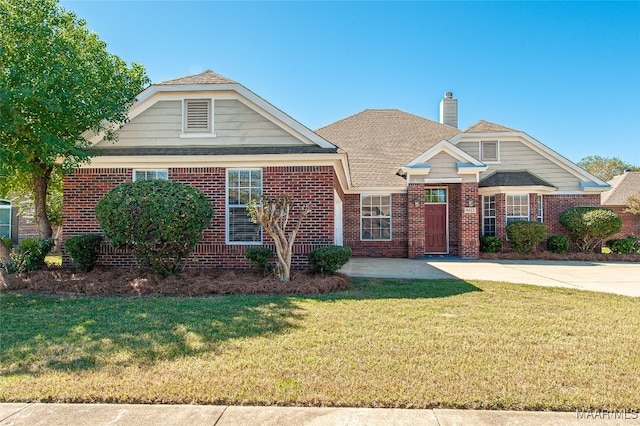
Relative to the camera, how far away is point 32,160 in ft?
32.0

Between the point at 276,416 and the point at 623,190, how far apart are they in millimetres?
33104

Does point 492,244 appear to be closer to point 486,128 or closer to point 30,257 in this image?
point 486,128

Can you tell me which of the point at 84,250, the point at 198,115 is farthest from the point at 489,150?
the point at 84,250

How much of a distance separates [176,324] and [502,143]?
1625 cm

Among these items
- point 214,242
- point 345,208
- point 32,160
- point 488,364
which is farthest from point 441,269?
point 32,160

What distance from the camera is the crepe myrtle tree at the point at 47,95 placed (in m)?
8.16

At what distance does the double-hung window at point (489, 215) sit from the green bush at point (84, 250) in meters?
14.7

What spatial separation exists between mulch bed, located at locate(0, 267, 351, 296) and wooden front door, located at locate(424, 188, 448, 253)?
27.3ft

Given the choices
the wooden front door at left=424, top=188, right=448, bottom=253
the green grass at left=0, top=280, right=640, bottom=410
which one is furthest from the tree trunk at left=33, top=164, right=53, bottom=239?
the wooden front door at left=424, top=188, right=448, bottom=253

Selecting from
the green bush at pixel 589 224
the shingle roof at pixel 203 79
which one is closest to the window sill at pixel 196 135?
the shingle roof at pixel 203 79

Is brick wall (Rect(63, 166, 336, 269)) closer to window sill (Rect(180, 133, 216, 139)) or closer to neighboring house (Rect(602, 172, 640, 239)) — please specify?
window sill (Rect(180, 133, 216, 139))

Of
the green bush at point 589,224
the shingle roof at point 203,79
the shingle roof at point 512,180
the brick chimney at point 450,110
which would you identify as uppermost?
the brick chimney at point 450,110

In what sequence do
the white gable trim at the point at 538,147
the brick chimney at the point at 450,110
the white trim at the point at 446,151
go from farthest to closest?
the brick chimney at the point at 450,110 → the white gable trim at the point at 538,147 → the white trim at the point at 446,151

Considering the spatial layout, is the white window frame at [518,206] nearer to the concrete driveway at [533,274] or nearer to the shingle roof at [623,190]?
the concrete driveway at [533,274]
